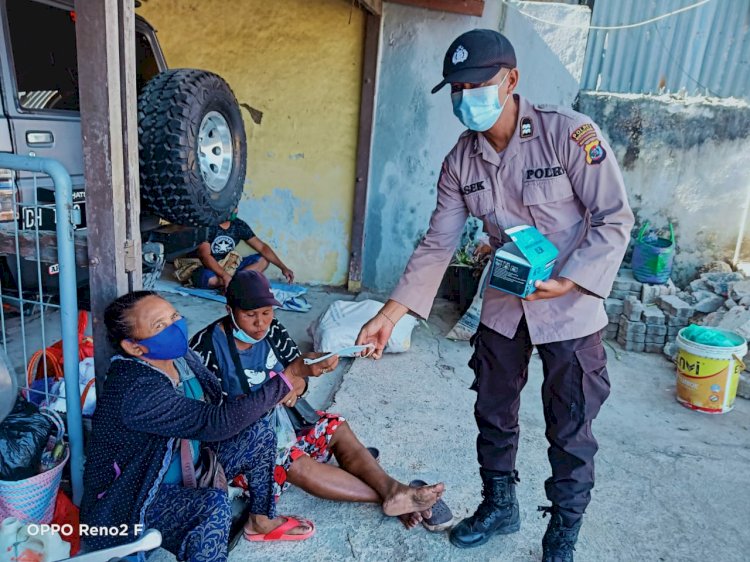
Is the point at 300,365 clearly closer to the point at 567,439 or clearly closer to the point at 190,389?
the point at 190,389

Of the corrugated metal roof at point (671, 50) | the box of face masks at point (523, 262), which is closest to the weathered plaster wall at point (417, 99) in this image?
the corrugated metal roof at point (671, 50)

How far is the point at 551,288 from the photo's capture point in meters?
1.83

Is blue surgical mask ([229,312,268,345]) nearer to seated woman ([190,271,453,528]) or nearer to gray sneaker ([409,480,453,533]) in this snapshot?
seated woman ([190,271,453,528])

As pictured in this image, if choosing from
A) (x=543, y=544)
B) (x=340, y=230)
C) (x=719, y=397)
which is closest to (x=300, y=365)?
(x=543, y=544)

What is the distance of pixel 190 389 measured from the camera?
81.7 inches

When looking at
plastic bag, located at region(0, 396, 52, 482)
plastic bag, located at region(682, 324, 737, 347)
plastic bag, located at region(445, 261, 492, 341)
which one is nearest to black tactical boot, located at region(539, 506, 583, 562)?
plastic bag, located at region(0, 396, 52, 482)

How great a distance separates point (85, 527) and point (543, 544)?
1.57 metres

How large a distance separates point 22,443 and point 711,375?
358cm

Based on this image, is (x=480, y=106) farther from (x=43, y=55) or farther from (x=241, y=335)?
(x=43, y=55)

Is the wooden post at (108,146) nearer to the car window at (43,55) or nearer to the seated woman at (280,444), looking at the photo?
the seated woman at (280,444)

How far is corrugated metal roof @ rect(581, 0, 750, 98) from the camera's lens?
18.4 ft

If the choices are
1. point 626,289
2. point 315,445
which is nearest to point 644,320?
point 626,289

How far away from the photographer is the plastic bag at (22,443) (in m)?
1.96

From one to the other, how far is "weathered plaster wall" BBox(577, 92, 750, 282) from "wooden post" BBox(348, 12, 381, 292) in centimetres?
204
